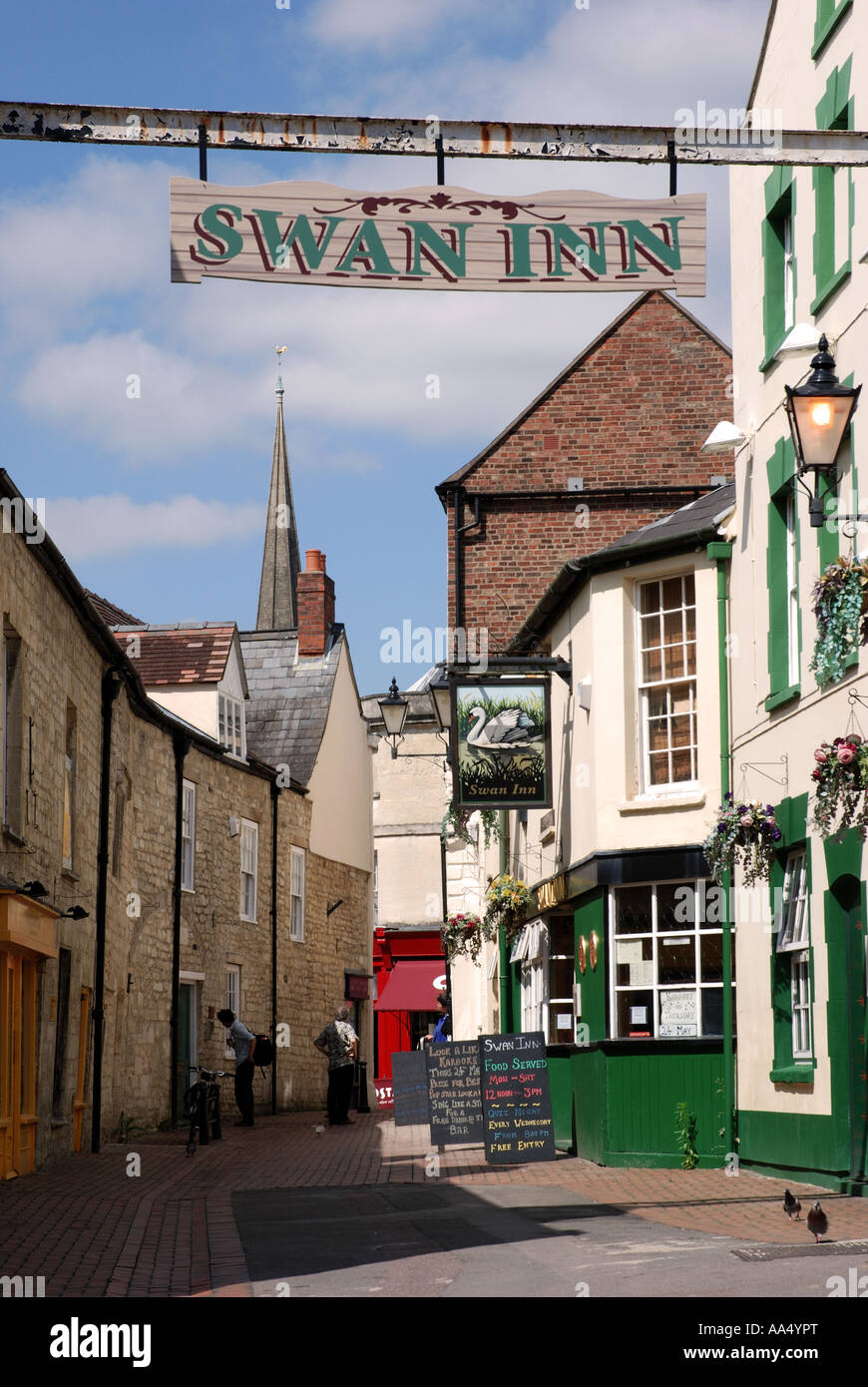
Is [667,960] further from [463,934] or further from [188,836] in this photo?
[188,836]

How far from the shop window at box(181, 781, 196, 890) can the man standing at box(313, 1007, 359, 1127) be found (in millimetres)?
3087

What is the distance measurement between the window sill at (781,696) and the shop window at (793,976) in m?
1.18

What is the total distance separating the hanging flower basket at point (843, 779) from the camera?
10.9 metres

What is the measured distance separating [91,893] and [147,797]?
3425 millimetres

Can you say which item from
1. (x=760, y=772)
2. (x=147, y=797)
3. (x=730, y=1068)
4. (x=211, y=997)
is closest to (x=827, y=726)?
(x=760, y=772)

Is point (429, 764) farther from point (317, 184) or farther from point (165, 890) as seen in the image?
point (317, 184)

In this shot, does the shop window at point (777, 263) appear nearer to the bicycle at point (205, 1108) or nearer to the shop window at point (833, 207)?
the shop window at point (833, 207)

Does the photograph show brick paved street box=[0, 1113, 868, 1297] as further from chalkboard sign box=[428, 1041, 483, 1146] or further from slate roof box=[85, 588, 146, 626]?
slate roof box=[85, 588, 146, 626]

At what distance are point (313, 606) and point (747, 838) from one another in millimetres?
21096

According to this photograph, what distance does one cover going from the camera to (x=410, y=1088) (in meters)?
19.4

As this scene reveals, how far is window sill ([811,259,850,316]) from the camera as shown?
12609 millimetres

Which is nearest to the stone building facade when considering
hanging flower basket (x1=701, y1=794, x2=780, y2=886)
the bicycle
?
the bicycle

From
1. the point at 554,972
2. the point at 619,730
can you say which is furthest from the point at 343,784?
the point at 619,730

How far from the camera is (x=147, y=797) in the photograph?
22750 millimetres
